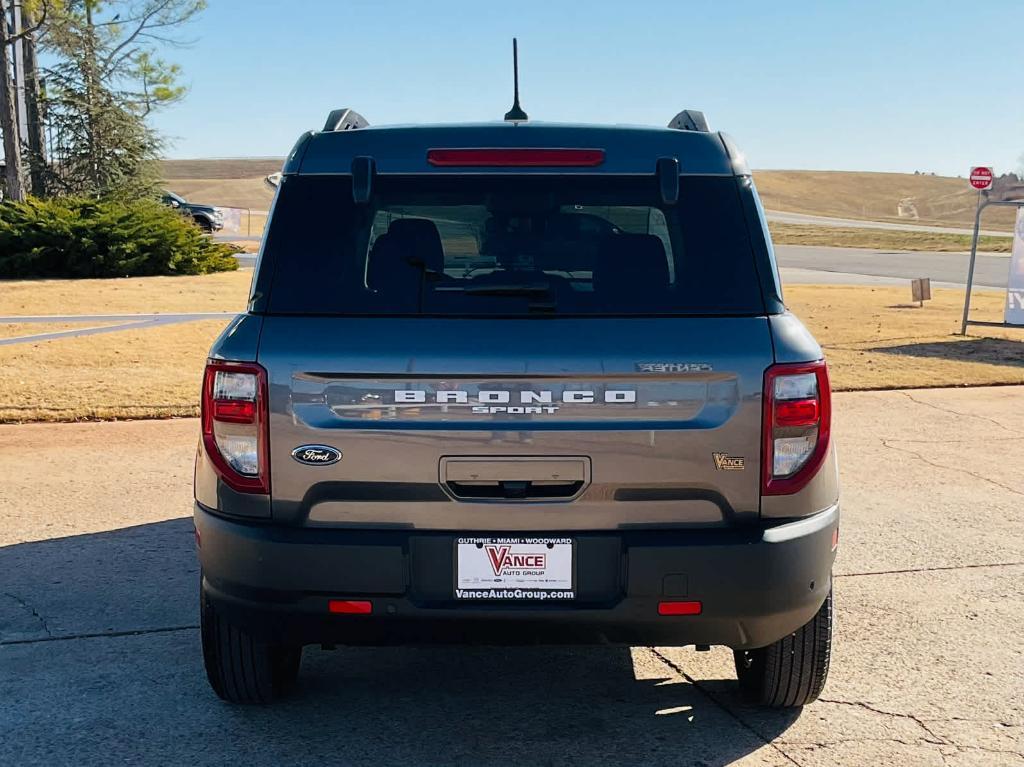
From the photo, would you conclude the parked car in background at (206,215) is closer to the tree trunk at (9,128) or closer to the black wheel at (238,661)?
the tree trunk at (9,128)

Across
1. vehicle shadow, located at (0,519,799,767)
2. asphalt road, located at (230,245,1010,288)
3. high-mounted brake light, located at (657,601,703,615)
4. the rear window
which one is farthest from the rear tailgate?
asphalt road, located at (230,245,1010,288)

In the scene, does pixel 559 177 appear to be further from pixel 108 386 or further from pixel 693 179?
pixel 108 386

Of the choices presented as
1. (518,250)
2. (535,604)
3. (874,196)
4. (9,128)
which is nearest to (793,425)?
(535,604)

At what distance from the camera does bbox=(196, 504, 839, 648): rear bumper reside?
329 cm

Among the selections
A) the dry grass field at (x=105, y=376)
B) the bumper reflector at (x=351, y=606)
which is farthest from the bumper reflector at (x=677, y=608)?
the dry grass field at (x=105, y=376)

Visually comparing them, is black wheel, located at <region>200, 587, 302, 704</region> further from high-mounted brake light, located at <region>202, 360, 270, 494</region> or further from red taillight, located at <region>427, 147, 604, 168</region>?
red taillight, located at <region>427, 147, 604, 168</region>

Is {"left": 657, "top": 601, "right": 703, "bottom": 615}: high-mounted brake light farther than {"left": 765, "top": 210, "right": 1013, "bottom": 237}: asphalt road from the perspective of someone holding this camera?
No

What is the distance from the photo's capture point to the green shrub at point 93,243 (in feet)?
76.0

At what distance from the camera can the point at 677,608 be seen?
3.33m

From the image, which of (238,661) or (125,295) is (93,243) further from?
(238,661)

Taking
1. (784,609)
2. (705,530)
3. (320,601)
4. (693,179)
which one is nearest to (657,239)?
(693,179)

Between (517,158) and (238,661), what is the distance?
188cm

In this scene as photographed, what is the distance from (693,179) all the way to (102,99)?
29.2 metres

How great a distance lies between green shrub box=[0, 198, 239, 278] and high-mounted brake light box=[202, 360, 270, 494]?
21125mm
